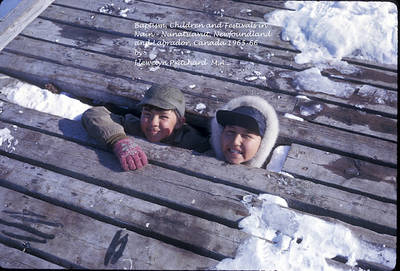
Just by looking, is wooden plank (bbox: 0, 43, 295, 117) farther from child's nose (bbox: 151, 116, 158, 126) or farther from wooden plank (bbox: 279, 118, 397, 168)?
child's nose (bbox: 151, 116, 158, 126)

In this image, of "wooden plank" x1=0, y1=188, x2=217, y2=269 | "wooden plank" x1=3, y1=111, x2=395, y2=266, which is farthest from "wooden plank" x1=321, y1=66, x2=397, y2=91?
"wooden plank" x1=0, y1=188, x2=217, y2=269

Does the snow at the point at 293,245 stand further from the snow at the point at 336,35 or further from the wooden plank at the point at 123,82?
the snow at the point at 336,35

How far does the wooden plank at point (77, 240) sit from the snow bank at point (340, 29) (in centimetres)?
219

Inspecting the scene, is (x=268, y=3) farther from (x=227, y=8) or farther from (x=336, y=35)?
(x=336, y=35)

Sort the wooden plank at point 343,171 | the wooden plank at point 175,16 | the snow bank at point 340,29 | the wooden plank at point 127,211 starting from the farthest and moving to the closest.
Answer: the wooden plank at point 175,16, the snow bank at point 340,29, the wooden plank at point 343,171, the wooden plank at point 127,211

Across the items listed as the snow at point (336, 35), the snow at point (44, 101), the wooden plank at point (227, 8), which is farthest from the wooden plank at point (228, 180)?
the wooden plank at point (227, 8)

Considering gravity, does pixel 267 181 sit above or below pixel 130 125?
below

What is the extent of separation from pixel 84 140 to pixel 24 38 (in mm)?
1667

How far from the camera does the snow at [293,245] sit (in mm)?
2146

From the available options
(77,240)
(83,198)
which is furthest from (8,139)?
(77,240)

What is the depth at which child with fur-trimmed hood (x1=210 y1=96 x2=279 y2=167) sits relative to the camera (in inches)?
105

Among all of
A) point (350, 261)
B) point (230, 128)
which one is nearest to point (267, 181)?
point (230, 128)

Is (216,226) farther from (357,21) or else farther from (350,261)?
(357,21)

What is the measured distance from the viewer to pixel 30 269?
2.16m
